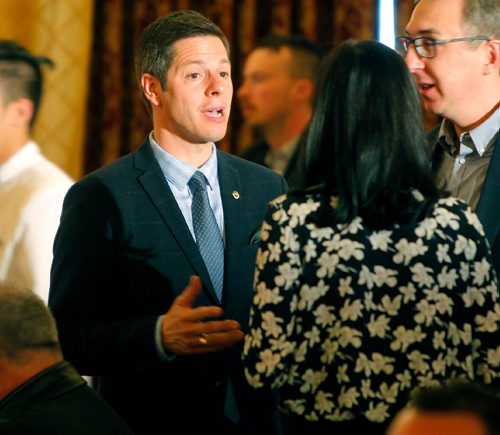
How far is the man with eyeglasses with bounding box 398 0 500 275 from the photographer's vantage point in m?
2.60

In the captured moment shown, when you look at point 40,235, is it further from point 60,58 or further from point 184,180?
point 60,58

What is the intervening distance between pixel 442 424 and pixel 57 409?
1.11 meters

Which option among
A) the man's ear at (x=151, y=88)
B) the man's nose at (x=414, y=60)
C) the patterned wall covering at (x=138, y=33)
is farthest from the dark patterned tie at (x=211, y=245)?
the patterned wall covering at (x=138, y=33)

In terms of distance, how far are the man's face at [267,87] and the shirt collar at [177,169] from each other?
198cm

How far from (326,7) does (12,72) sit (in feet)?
7.82

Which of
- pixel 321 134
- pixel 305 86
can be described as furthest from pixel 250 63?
pixel 321 134

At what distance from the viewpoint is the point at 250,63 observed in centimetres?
486

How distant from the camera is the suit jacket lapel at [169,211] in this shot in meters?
2.54

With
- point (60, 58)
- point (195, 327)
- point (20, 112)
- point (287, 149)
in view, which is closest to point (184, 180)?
point (195, 327)

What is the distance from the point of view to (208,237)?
2596mm

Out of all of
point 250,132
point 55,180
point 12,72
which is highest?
point 12,72

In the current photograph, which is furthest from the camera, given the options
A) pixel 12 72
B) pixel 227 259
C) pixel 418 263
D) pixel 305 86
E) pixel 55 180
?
pixel 305 86

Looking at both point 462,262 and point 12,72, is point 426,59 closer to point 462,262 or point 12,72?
point 462,262

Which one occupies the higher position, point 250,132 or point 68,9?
point 68,9
